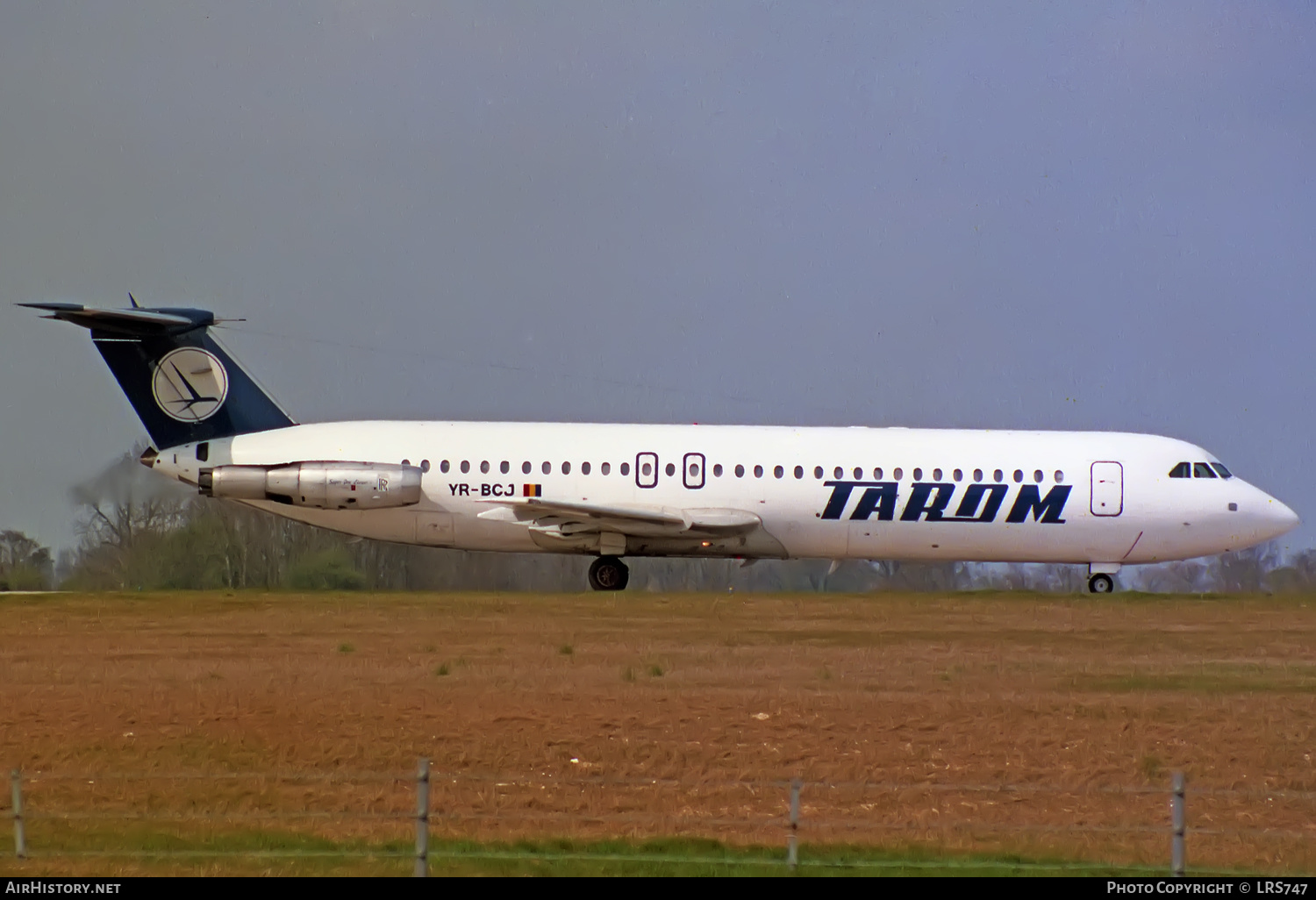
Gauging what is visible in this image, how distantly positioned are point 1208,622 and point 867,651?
8.30 metres

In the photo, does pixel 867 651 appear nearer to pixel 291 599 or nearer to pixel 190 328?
pixel 291 599

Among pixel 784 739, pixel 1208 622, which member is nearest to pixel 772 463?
pixel 1208 622

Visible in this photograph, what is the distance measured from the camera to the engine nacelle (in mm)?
37375

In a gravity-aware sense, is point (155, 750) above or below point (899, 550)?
below

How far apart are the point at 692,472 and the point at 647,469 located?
95cm

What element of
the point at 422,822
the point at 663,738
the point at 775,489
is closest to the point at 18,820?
the point at 422,822

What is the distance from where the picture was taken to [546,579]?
52.3 meters

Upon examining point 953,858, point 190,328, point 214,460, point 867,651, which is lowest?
point 953,858

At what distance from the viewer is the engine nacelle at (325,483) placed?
3738 centimetres

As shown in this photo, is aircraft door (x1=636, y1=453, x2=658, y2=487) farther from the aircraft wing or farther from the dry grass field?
the dry grass field

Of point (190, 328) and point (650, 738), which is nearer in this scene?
point (650, 738)

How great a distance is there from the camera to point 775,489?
3794 centimetres

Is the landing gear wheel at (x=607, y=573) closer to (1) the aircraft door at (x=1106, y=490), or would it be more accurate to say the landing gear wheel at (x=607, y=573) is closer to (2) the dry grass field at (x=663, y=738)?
(2) the dry grass field at (x=663, y=738)

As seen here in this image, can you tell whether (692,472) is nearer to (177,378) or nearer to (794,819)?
(177,378)
